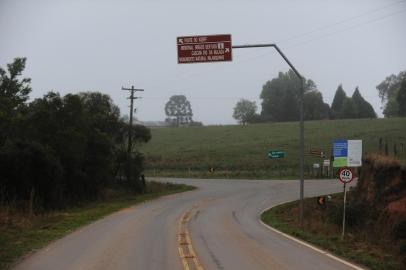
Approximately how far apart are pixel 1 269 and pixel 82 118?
2963 cm

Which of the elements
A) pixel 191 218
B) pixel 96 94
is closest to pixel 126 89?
pixel 96 94

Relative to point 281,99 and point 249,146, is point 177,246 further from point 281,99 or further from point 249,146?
point 281,99

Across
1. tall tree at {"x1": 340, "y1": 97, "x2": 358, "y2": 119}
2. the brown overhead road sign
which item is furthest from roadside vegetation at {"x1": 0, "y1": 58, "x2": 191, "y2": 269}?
tall tree at {"x1": 340, "y1": 97, "x2": 358, "y2": 119}

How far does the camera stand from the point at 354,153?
70.6 ft

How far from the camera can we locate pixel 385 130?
301 ft

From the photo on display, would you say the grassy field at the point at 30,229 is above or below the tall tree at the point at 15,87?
below

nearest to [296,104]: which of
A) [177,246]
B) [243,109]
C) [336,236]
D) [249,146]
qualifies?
[243,109]

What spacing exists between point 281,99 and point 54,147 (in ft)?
390

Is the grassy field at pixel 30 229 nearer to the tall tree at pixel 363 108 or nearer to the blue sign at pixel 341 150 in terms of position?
the blue sign at pixel 341 150

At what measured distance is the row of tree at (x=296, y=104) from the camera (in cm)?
15000

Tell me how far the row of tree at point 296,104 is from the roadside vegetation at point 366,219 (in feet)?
362

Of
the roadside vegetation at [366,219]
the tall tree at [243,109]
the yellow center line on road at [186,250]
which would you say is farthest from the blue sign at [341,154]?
the tall tree at [243,109]

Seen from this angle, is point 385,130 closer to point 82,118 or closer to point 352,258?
point 82,118

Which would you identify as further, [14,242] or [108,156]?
[108,156]
